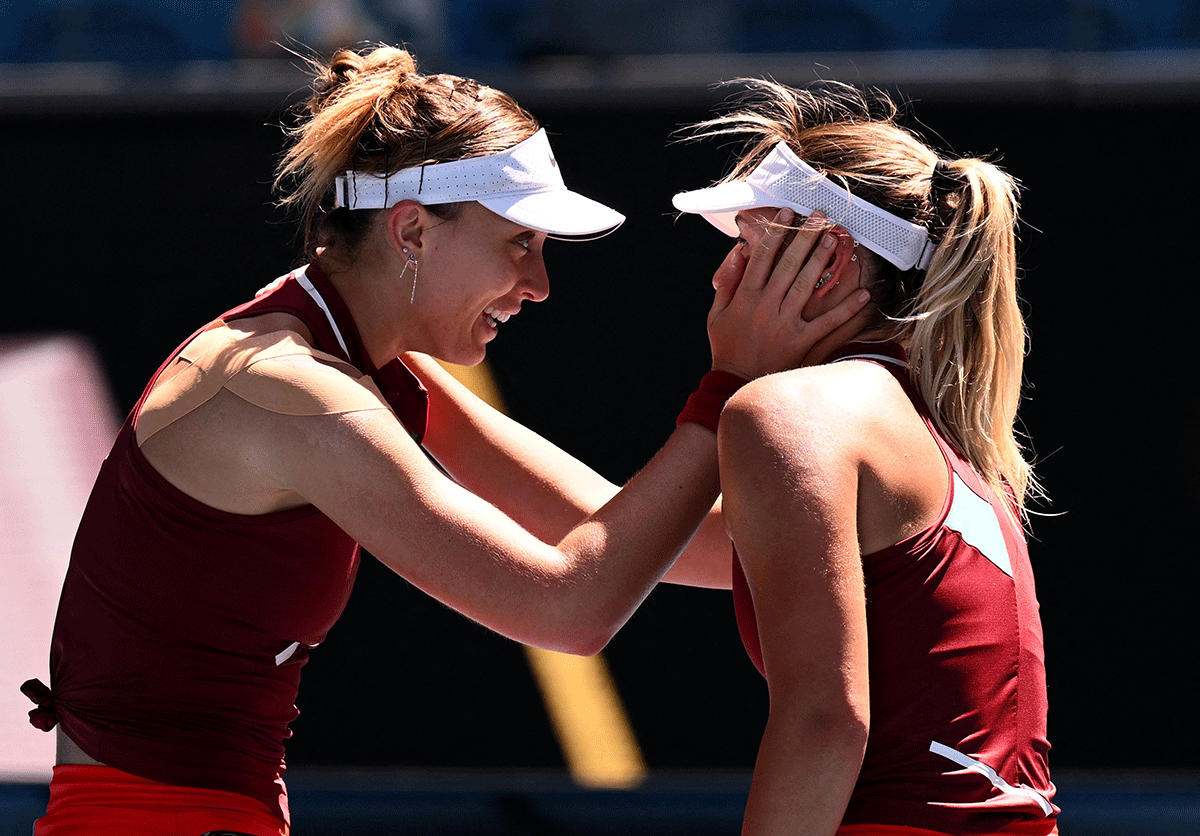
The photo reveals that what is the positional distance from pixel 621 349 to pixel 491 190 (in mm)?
1665

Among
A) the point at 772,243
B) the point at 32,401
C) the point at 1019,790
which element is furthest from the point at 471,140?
the point at 32,401

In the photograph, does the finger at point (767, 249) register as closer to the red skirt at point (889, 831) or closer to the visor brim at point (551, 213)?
the visor brim at point (551, 213)

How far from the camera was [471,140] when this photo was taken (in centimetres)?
165

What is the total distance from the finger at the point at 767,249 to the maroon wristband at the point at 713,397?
0.12 metres

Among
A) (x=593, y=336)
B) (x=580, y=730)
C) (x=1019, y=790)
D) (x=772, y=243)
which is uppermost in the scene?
(x=772, y=243)

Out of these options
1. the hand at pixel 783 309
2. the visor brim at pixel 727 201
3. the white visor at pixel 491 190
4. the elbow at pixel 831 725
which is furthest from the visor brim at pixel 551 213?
the elbow at pixel 831 725

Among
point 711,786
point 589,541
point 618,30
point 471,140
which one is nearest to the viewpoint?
point 589,541

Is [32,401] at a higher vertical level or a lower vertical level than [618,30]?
lower

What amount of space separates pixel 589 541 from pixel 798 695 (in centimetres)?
34

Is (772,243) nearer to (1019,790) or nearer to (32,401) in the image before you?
(1019,790)

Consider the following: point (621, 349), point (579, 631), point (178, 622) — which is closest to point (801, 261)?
point (579, 631)

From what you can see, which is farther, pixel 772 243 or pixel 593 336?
pixel 593 336

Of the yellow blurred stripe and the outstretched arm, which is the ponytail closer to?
the outstretched arm

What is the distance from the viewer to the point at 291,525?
4.83 feet
